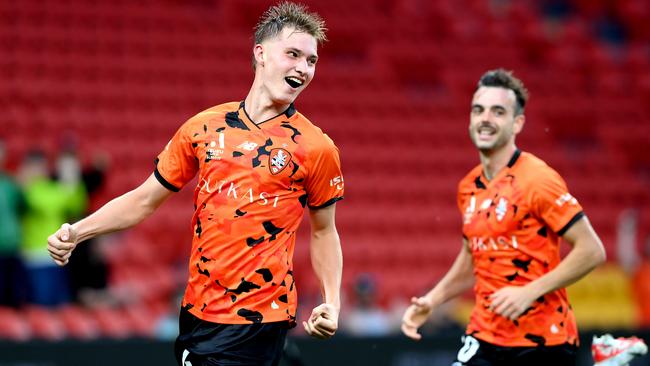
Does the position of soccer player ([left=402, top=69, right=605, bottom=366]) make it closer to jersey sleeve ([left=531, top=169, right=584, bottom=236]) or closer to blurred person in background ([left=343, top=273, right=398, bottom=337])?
jersey sleeve ([left=531, top=169, right=584, bottom=236])

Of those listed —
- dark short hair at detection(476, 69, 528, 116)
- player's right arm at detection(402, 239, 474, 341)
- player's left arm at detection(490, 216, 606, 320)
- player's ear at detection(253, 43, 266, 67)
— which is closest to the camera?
player's ear at detection(253, 43, 266, 67)

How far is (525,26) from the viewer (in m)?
18.1

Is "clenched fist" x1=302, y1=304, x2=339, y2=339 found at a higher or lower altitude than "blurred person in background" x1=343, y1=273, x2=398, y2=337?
higher

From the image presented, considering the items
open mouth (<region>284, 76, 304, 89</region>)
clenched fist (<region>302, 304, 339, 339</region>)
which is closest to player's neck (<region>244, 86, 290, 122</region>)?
open mouth (<region>284, 76, 304, 89</region>)

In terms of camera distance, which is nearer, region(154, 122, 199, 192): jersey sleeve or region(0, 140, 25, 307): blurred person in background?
region(154, 122, 199, 192): jersey sleeve

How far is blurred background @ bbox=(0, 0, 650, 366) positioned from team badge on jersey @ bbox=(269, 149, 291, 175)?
2087 millimetres

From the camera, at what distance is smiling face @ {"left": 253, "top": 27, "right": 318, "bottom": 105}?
4945 millimetres

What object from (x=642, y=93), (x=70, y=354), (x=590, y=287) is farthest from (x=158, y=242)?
(x=642, y=93)

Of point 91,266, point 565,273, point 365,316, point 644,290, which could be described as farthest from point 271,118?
point 644,290

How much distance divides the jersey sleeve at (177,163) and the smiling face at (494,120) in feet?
5.58

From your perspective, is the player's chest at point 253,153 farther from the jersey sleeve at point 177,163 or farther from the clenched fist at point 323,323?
the clenched fist at point 323,323

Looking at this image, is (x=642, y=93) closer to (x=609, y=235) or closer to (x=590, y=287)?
(x=609, y=235)

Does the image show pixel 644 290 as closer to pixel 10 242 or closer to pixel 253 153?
pixel 10 242

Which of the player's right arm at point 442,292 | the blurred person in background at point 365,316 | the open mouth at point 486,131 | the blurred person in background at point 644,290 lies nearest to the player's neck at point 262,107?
the open mouth at point 486,131
